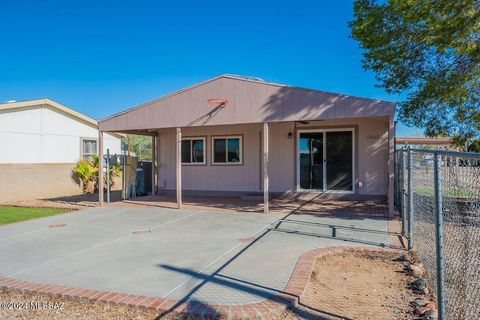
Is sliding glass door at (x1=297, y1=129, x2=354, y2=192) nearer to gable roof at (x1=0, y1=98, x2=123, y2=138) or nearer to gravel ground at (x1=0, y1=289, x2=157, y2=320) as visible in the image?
gravel ground at (x1=0, y1=289, x2=157, y2=320)

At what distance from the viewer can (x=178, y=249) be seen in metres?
6.04

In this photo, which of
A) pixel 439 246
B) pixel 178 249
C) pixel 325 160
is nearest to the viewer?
pixel 439 246

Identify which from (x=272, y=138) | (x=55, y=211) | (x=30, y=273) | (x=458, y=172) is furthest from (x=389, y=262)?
(x=55, y=211)

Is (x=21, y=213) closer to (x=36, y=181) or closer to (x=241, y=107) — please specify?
(x=36, y=181)

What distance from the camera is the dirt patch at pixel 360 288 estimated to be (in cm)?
371

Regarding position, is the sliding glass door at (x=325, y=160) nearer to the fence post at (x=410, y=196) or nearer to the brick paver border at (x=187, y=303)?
the fence post at (x=410, y=196)

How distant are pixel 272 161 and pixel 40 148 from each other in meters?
10.8

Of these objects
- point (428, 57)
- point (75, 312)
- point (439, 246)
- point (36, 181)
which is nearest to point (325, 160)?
point (428, 57)

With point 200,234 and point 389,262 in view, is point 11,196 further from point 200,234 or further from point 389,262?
point 389,262

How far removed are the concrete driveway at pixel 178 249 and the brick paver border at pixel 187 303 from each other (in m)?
0.13

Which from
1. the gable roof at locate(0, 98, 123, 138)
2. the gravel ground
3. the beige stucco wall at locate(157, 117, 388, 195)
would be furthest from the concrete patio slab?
the gable roof at locate(0, 98, 123, 138)

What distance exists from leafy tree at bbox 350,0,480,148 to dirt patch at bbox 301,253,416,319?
584 cm

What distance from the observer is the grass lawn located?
9.62 metres

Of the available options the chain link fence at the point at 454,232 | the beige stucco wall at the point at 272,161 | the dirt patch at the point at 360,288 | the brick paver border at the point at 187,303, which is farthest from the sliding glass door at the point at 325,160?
the brick paver border at the point at 187,303
